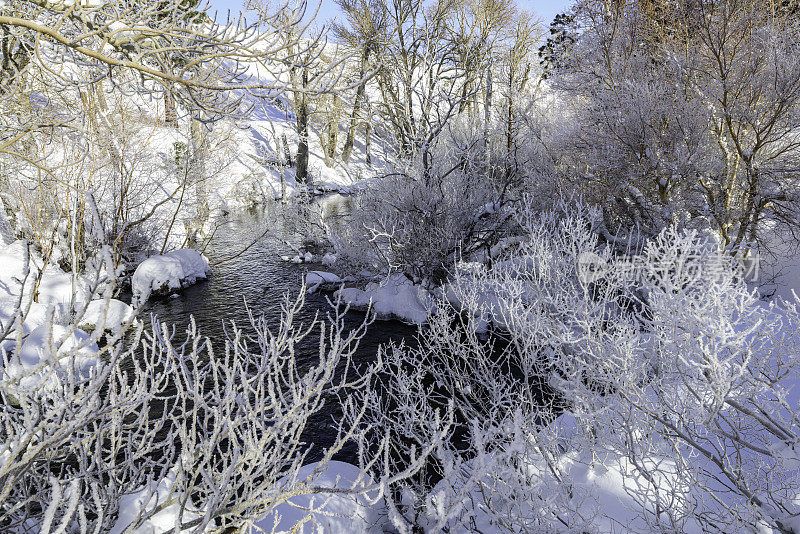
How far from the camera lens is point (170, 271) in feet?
33.9

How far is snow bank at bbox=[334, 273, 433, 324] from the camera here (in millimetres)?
9203

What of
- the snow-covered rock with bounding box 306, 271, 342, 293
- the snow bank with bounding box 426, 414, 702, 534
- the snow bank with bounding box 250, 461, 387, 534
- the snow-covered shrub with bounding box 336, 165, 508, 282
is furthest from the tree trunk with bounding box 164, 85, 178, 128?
the snow-covered rock with bounding box 306, 271, 342, 293

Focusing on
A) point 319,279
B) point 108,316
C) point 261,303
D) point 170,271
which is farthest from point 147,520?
point 170,271

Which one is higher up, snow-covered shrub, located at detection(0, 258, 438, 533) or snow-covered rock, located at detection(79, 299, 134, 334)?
snow-covered shrub, located at detection(0, 258, 438, 533)

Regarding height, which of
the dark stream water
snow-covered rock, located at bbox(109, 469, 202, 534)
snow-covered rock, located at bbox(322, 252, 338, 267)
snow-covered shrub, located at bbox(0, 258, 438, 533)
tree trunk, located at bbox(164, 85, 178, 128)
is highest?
tree trunk, located at bbox(164, 85, 178, 128)

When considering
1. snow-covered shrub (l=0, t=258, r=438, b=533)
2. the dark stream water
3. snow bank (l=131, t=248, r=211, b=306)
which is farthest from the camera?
snow bank (l=131, t=248, r=211, b=306)

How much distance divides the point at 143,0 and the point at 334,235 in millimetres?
9366

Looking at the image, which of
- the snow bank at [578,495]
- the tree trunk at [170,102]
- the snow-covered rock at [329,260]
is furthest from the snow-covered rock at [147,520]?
the snow-covered rock at [329,260]

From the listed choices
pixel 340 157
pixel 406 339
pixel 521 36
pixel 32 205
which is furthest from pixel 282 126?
pixel 406 339

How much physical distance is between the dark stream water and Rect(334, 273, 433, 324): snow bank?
0.69ft

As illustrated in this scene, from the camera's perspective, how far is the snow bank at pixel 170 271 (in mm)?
9984

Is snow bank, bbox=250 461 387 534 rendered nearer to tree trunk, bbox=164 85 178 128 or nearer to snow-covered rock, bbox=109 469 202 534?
snow-covered rock, bbox=109 469 202 534

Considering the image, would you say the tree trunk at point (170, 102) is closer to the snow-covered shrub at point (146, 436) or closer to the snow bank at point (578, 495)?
the snow-covered shrub at point (146, 436)

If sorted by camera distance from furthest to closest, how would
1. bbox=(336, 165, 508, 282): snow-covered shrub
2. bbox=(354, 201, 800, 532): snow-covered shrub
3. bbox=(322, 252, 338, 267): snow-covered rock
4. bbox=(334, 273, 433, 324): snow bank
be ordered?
bbox=(322, 252, 338, 267): snow-covered rock
bbox=(336, 165, 508, 282): snow-covered shrub
bbox=(334, 273, 433, 324): snow bank
bbox=(354, 201, 800, 532): snow-covered shrub
